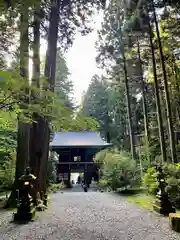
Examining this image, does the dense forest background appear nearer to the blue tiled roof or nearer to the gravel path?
the gravel path

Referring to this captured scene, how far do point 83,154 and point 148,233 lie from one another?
1517 cm

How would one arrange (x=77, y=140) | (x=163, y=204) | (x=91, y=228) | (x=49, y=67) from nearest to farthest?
(x=91, y=228) < (x=163, y=204) < (x=49, y=67) < (x=77, y=140)

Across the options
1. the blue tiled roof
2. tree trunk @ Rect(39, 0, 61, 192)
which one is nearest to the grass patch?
tree trunk @ Rect(39, 0, 61, 192)

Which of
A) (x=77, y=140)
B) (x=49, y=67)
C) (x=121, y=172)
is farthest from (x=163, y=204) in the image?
(x=77, y=140)

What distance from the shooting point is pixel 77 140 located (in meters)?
18.3

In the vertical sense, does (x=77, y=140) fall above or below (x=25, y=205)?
above

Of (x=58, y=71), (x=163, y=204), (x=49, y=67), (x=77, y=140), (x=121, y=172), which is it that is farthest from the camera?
(x=58, y=71)

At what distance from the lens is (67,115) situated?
10.2ft

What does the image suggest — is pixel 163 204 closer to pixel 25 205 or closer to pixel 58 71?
pixel 25 205

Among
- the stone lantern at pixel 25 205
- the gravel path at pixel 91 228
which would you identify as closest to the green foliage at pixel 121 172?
the gravel path at pixel 91 228

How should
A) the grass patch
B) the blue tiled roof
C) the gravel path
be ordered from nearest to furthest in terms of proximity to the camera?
1. the gravel path
2. the grass patch
3. the blue tiled roof

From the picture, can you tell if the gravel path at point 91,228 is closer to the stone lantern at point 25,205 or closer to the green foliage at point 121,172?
the stone lantern at point 25,205

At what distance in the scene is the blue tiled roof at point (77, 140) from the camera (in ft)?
56.6

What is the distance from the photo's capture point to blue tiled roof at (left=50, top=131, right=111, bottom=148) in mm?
17266
